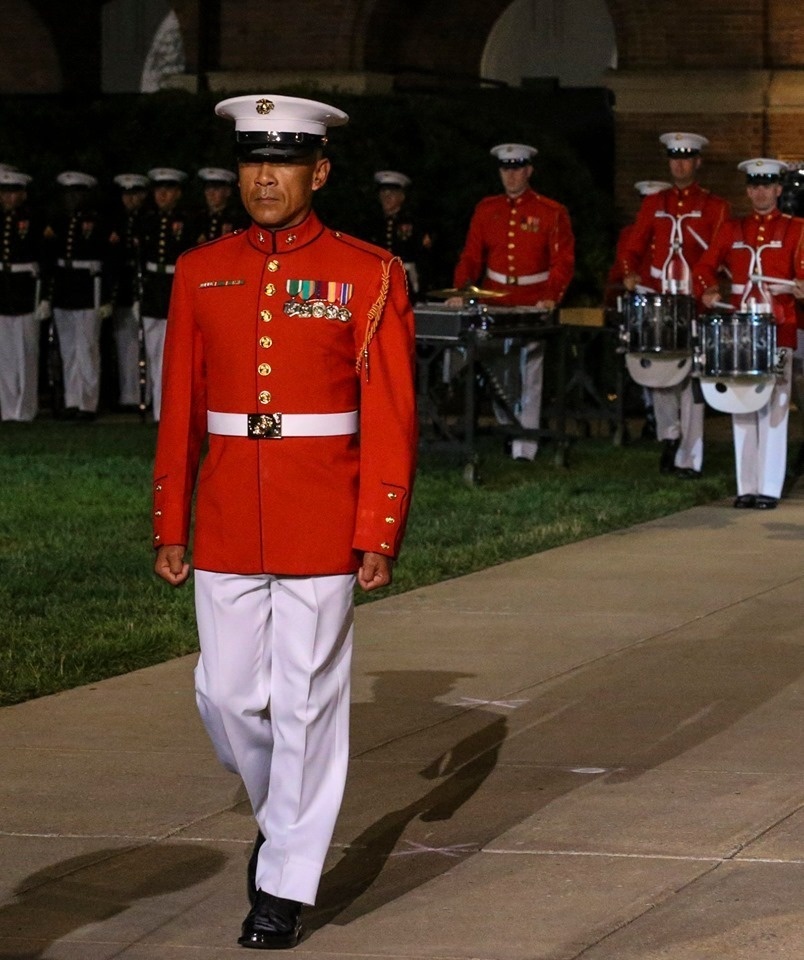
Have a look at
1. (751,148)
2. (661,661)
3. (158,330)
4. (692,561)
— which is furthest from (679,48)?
(661,661)

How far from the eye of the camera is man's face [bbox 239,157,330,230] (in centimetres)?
524

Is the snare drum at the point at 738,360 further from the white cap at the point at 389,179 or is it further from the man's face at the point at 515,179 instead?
the white cap at the point at 389,179

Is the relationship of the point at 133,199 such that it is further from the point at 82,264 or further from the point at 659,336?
the point at 659,336

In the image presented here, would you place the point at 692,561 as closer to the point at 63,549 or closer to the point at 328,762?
the point at 63,549

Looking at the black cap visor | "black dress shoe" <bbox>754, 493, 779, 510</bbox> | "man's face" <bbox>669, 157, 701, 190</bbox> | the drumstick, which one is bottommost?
"black dress shoe" <bbox>754, 493, 779, 510</bbox>

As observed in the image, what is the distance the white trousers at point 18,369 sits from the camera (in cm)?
1809

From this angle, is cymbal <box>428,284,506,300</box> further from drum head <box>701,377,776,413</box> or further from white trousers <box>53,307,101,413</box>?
white trousers <box>53,307,101,413</box>

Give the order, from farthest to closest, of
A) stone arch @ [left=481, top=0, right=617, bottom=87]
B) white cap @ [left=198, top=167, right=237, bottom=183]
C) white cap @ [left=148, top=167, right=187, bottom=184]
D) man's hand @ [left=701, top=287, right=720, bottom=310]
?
stone arch @ [left=481, top=0, right=617, bottom=87] < white cap @ [left=148, top=167, right=187, bottom=184] < white cap @ [left=198, top=167, right=237, bottom=183] < man's hand @ [left=701, top=287, right=720, bottom=310]

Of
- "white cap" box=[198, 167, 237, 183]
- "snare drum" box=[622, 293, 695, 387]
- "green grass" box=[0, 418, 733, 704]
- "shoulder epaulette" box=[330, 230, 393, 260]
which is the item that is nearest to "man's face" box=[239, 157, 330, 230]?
"shoulder epaulette" box=[330, 230, 393, 260]

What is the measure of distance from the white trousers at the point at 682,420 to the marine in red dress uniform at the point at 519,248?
94cm

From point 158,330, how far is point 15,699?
1079 centimetres

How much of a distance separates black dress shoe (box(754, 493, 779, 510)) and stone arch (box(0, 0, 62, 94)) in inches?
815

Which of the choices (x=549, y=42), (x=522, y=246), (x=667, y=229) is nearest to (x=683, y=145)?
(x=667, y=229)

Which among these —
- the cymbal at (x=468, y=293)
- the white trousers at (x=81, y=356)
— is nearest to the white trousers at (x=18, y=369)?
the white trousers at (x=81, y=356)
